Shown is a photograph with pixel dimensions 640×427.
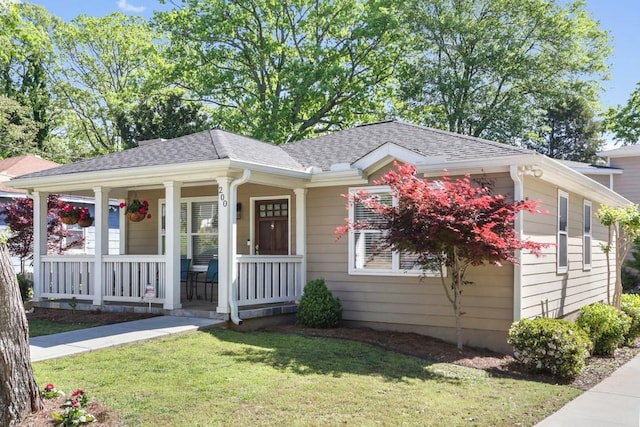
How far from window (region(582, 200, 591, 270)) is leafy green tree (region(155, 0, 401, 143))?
13.1m

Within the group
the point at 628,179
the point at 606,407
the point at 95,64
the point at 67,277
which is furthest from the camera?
the point at 95,64

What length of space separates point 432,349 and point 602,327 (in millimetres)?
2939

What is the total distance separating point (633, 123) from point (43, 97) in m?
30.6

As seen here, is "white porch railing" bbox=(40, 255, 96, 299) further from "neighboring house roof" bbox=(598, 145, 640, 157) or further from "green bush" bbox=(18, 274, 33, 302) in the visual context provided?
"neighboring house roof" bbox=(598, 145, 640, 157)

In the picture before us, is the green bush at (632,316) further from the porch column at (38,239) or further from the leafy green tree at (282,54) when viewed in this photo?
the leafy green tree at (282,54)

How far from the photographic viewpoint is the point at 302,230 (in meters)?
10.3

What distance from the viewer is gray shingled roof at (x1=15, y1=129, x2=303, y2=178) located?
9297mm

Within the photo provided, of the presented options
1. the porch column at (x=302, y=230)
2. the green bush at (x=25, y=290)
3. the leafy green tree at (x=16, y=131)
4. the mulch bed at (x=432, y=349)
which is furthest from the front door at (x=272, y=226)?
the leafy green tree at (x=16, y=131)

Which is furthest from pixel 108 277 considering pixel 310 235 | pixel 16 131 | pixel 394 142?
pixel 16 131

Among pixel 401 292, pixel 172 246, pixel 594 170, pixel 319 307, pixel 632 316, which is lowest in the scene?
pixel 632 316

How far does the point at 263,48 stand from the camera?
2431cm

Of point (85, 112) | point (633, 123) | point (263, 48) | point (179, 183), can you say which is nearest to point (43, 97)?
point (85, 112)

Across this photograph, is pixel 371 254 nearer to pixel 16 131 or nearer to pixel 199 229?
pixel 199 229

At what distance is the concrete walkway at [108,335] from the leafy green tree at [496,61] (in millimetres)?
17989
